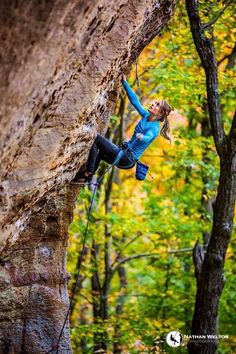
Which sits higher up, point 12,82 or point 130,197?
point 130,197

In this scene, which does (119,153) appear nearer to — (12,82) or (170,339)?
(12,82)

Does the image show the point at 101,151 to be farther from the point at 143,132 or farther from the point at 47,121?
the point at 47,121

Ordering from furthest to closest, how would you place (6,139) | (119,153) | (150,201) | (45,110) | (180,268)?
(180,268) < (150,201) < (119,153) < (45,110) < (6,139)

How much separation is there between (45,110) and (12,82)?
1.26 meters

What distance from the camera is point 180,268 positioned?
1647 centimetres

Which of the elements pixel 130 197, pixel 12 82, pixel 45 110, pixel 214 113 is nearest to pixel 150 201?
pixel 130 197

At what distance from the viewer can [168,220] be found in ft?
47.4

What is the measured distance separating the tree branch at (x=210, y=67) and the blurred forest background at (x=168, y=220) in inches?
54.7

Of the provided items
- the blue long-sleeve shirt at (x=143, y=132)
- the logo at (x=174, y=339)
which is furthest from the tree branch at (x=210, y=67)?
the logo at (x=174, y=339)

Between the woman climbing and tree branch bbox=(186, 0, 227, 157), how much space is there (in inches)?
71.1

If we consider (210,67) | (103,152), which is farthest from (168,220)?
(103,152)

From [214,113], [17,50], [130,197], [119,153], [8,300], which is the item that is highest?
[130,197]

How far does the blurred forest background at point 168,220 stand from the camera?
41.3 feet

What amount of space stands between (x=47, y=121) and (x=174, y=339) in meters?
7.09
